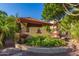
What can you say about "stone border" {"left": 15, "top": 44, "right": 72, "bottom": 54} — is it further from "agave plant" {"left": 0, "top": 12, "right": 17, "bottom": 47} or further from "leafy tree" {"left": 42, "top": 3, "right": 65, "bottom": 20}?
"leafy tree" {"left": 42, "top": 3, "right": 65, "bottom": 20}

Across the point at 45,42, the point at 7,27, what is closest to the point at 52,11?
the point at 45,42

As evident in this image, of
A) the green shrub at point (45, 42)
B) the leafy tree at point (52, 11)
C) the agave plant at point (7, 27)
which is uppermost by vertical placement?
the leafy tree at point (52, 11)

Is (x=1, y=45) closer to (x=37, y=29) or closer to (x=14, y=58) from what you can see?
(x=14, y=58)

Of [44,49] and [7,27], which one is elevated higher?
[7,27]

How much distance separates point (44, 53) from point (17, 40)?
0.96 ft

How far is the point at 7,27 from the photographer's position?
63.9 inches

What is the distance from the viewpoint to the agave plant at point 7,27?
5.30 feet

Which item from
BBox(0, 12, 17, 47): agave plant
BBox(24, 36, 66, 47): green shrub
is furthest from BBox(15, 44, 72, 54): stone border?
BBox(0, 12, 17, 47): agave plant

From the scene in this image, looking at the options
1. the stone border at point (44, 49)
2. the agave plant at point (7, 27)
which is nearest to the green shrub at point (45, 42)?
the stone border at point (44, 49)

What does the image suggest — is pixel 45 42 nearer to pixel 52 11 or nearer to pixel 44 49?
pixel 44 49

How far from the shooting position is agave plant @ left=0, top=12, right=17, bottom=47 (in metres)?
1.62

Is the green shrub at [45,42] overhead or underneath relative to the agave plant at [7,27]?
underneath

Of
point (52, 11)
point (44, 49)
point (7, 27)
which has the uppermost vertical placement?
point (52, 11)

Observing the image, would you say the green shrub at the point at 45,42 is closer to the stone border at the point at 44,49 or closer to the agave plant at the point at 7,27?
the stone border at the point at 44,49
